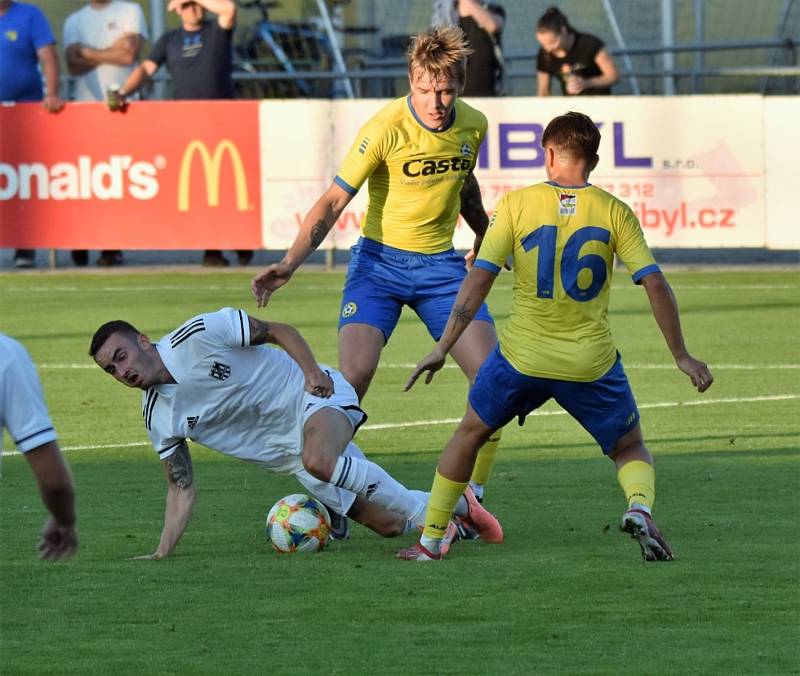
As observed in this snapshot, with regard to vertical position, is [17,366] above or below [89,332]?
above

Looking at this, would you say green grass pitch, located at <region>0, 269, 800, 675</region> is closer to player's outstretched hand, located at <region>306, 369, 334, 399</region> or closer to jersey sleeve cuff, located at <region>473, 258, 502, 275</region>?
player's outstretched hand, located at <region>306, 369, 334, 399</region>

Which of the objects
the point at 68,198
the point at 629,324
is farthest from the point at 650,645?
Answer: the point at 68,198

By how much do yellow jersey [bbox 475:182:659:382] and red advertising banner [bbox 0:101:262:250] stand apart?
1169cm

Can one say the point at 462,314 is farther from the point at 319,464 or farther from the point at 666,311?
the point at 319,464

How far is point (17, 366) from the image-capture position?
4.15 m

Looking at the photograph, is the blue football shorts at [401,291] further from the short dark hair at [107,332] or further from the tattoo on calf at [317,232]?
the short dark hair at [107,332]

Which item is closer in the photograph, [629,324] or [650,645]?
[650,645]

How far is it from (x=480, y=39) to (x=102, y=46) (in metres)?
4.11

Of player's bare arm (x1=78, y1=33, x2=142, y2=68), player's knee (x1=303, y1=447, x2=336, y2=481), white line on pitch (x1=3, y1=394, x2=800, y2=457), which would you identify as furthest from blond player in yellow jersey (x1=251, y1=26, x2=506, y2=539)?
player's bare arm (x1=78, y1=33, x2=142, y2=68)

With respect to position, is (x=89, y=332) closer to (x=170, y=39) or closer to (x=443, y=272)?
(x=170, y=39)

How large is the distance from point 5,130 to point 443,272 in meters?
11.4

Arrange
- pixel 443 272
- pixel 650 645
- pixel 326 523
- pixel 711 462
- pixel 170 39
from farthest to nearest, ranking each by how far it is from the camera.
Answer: pixel 170 39, pixel 711 462, pixel 443 272, pixel 326 523, pixel 650 645

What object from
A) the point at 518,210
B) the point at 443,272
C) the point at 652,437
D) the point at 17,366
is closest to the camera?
the point at 17,366

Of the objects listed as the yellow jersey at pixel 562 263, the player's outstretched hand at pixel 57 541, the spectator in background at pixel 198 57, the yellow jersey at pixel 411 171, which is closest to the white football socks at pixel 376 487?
the yellow jersey at pixel 562 263
